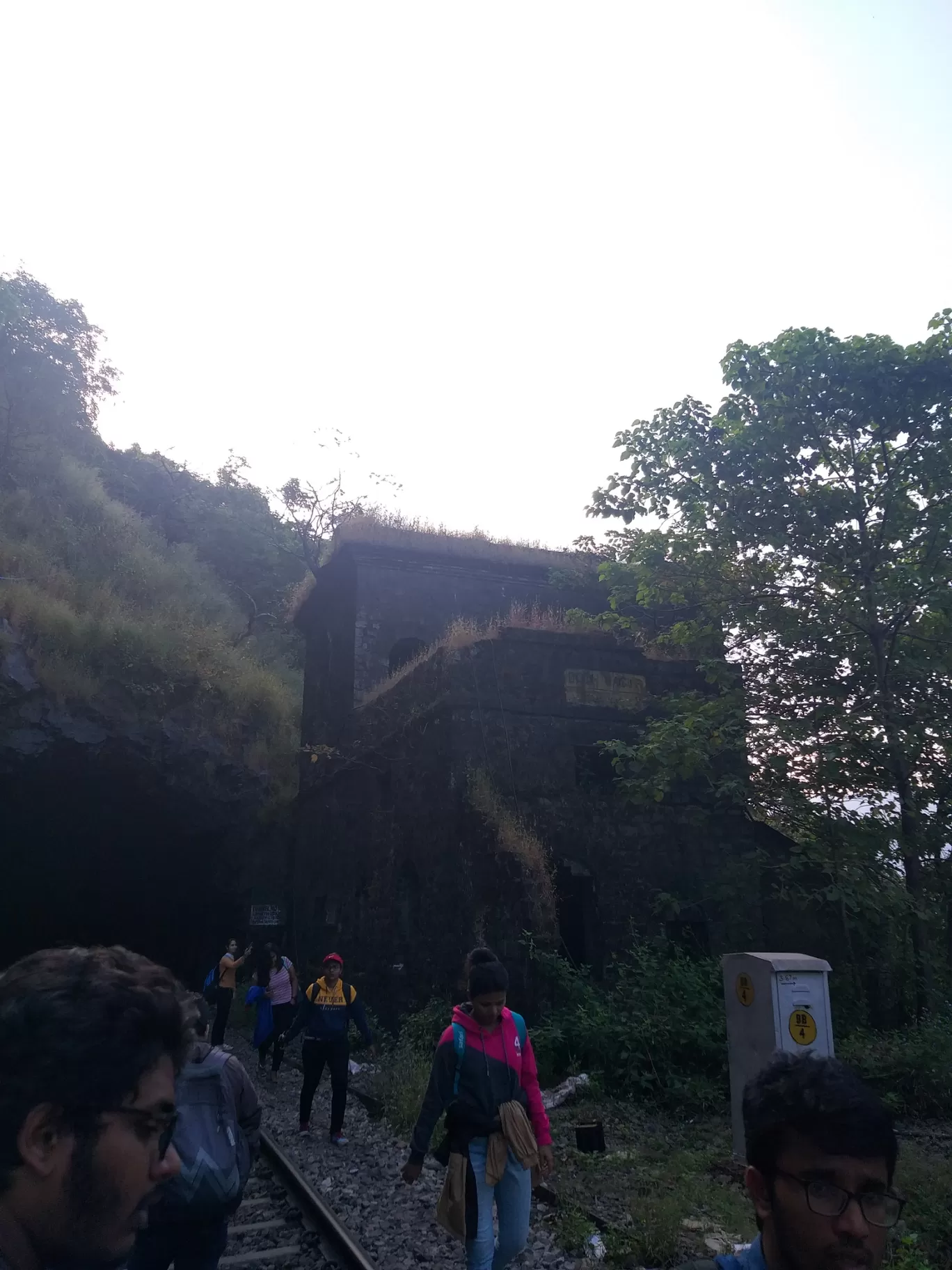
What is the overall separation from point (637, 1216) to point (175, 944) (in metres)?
19.0

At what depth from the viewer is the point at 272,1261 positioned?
5.89m

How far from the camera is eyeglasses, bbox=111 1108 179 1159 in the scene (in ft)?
5.59

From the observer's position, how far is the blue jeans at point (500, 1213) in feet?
14.7

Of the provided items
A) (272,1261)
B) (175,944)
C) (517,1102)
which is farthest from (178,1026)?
(175,944)

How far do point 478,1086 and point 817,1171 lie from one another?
283 centimetres

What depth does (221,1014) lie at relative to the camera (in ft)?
41.2

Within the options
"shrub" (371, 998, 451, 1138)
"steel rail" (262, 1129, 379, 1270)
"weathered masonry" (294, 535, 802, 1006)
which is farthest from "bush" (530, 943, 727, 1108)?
"steel rail" (262, 1129, 379, 1270)

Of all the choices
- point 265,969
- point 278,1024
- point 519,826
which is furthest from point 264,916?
point 519,826

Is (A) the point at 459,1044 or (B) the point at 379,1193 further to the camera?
(B) the point at 379,1193

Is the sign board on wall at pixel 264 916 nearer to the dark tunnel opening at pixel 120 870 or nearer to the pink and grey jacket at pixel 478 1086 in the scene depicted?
the dark tunnel opening at pixel 120 870

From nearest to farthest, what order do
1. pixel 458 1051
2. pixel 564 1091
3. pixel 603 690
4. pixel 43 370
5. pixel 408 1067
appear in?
pixel 458 1051, pixel 564 1091, pixel 408 1067, pixel 603 690, pixel 43 370

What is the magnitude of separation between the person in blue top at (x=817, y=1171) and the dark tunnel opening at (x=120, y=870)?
18.9 metres

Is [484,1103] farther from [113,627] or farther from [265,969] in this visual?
[113,627]

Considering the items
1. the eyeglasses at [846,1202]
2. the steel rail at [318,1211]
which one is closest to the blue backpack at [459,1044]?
the steel rail at [318,1211]
